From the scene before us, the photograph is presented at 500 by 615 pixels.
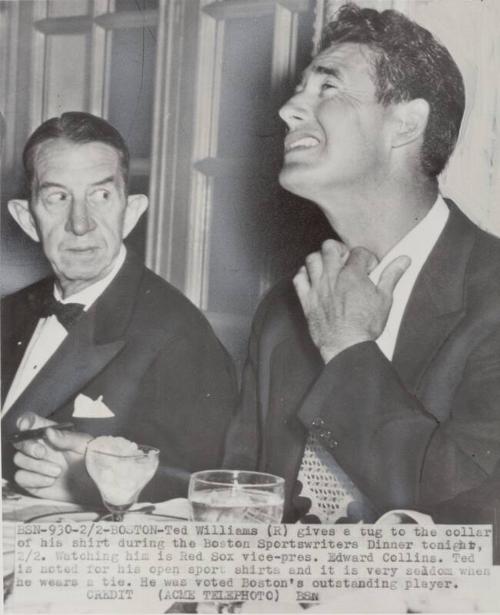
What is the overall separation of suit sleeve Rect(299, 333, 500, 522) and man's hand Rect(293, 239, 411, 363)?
1.1 inches

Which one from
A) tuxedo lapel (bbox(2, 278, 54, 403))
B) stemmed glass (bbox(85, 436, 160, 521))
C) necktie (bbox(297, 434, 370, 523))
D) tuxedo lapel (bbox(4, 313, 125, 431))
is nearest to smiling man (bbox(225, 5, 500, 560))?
necktie (bbox(297, 434, 370, 523))

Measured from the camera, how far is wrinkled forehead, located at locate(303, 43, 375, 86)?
4.69 ft

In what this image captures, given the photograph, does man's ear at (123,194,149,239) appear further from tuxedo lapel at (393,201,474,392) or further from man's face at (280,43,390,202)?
tuxedo lapel at (393,201,474,392)

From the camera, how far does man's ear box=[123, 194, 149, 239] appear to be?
1453 mm

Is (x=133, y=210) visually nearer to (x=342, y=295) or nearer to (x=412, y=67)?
(x=342, y=295)

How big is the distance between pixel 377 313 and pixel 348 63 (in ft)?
1.24

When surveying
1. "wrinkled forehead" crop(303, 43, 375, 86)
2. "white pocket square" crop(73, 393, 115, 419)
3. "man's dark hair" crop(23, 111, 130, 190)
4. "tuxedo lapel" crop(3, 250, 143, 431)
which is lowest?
"white pocket square" crop(73, 393, 115, 419)

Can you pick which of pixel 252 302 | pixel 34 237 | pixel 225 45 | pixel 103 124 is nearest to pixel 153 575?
pixel 252 302

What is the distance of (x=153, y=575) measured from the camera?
143 cm

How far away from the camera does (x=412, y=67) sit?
1428mm

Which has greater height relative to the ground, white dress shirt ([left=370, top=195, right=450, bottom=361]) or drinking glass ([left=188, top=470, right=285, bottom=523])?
white dress shirt ([left=370, top=195, right=450, bottom=361])

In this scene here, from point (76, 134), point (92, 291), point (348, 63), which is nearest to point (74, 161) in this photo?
point (76, 134)

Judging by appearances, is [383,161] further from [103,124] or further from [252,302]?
[103,124]

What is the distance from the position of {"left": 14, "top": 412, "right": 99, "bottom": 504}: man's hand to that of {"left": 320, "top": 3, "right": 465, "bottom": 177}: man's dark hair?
68cm
